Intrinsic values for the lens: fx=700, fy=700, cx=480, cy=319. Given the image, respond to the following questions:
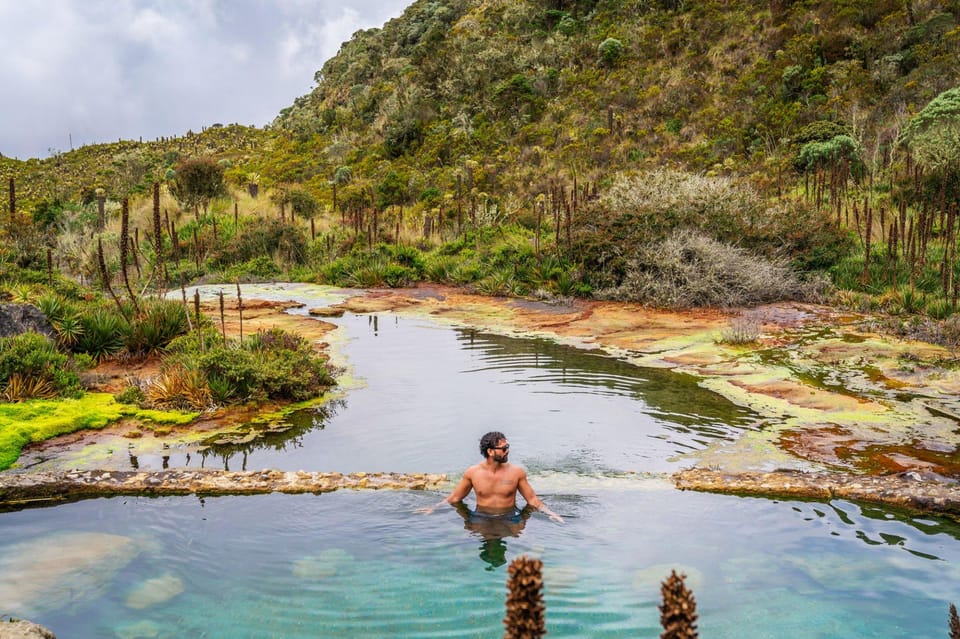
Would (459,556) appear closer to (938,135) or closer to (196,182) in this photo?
(938,135)

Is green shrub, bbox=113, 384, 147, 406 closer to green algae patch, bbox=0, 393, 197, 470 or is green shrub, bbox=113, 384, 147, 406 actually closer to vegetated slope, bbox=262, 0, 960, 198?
green algae patch, bbox=0, 393, 197, 470

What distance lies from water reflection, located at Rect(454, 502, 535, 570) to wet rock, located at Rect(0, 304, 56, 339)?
6.66 metres

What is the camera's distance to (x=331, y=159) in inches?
1634

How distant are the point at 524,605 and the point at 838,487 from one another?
4971mm

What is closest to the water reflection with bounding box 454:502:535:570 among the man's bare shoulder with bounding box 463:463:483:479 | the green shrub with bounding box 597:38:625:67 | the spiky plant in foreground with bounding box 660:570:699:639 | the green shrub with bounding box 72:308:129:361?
the man's bare shoulder with bounding box 463:463:483:479

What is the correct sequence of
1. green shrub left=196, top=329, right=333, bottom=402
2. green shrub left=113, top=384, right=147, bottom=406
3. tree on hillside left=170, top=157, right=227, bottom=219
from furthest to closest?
1. tree on hillside left=170, top=157, right=227, bottom=219
2. green shrub left=196, top=329, right=333, bottom=402
3. green shrub left=113, top=384, right=147, bottom=406

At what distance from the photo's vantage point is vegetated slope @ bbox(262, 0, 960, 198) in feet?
87.2

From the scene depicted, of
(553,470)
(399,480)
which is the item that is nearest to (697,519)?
(553,470)

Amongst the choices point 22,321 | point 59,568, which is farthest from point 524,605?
point 22,321

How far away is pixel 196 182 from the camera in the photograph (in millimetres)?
25750

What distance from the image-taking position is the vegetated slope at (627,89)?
26.6 meters

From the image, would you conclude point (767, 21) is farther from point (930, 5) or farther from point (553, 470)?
point (553, 470)

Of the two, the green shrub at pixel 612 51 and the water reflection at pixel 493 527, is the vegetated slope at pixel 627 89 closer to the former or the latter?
the green shrub at pixel 612 51

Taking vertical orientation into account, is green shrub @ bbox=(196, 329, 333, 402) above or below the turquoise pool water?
above
